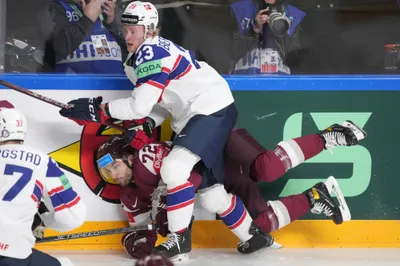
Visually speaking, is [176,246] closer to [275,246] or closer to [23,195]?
[275,246]

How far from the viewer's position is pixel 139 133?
4039mm

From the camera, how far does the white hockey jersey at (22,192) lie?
10.4 ft

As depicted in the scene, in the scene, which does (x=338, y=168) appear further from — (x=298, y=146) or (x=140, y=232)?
(x=140, y=232)

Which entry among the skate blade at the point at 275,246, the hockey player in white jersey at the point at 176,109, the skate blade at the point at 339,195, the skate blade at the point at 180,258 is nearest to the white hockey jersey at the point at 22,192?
the hockey player in white jersey at the point at 176,109

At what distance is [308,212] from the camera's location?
14.1 feet

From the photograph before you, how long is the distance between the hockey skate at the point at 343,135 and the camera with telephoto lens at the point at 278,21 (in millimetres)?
635

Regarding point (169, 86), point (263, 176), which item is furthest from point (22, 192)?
point (263, 176)

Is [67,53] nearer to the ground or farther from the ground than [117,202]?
farther from the ground

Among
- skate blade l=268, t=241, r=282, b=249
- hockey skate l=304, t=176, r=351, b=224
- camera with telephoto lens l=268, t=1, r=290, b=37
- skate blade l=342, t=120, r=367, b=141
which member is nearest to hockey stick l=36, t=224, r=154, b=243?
skate blade l=268, t=241, r=282, b=249

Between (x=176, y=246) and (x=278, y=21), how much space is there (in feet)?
4.25

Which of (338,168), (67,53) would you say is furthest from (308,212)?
(67,53)

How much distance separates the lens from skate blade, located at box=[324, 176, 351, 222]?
13.6 feet

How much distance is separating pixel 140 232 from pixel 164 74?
2.40 ft

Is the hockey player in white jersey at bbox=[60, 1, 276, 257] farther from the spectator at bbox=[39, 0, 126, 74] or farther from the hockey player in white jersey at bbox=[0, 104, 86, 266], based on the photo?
the hockey player in white jersey at bbox=[0, 104, 86, 266]
